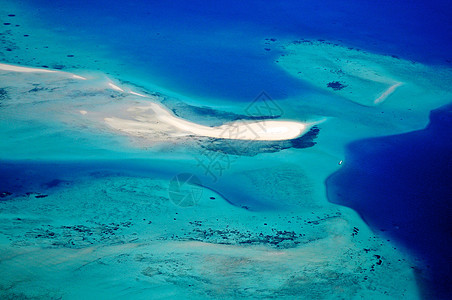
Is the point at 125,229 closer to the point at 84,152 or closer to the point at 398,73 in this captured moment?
the point at 84,152

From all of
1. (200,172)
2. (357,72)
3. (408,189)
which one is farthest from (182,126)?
(357,72)

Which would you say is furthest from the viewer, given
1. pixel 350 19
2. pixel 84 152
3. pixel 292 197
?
pixel 350 19

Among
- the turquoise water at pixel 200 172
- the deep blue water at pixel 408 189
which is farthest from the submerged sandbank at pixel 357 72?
the deep blue water at pixel 408 189

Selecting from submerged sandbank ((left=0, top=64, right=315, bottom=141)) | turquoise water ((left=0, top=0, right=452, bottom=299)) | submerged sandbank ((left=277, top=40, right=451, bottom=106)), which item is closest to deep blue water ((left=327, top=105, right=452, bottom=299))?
turquoise water ((left=0, top=0, right=452, bottom=299))

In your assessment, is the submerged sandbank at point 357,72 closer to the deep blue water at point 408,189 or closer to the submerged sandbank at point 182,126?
the deep blue water at point 408,189

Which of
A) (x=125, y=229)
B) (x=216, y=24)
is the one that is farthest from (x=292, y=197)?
(x=216, y=24)

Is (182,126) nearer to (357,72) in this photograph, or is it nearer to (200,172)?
(200,172)
